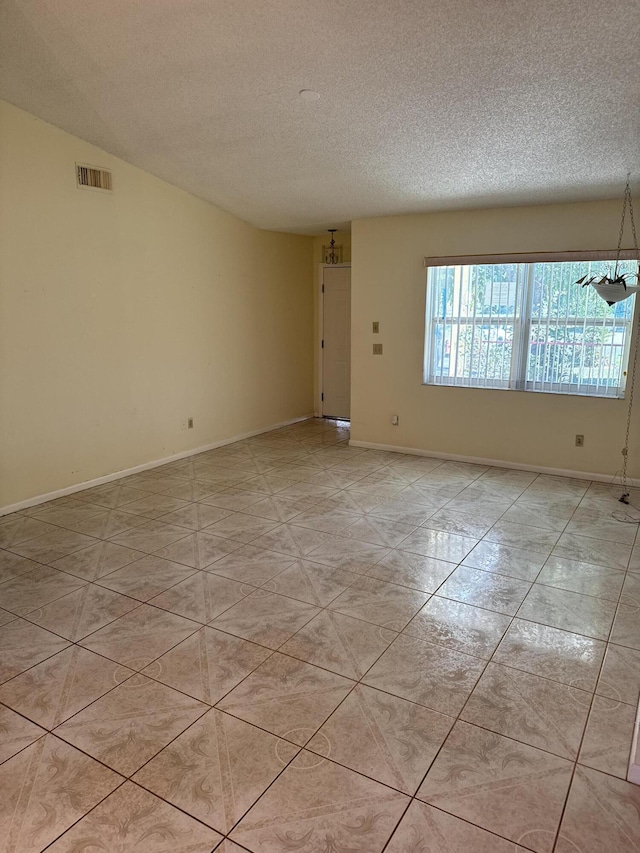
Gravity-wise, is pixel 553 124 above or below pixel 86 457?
above

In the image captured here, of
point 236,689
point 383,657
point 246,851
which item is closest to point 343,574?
point 383,657

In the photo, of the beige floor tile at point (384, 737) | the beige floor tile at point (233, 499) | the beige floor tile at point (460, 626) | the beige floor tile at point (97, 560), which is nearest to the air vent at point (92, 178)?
the beige floor tile at point (233, 499)

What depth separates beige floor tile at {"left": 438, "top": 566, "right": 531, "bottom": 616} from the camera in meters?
2.77

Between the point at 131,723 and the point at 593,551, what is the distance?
9.01 ft

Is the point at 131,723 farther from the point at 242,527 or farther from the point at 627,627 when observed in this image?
the point at 627,627

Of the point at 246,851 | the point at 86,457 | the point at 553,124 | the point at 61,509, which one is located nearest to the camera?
the point at 246,851

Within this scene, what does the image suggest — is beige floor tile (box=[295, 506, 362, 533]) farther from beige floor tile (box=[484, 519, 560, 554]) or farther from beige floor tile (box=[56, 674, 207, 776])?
beige floor tile (box=[56, 674, 207, 776])

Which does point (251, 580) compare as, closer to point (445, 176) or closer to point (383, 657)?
point (383, 657)

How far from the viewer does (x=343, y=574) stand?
10.2ft

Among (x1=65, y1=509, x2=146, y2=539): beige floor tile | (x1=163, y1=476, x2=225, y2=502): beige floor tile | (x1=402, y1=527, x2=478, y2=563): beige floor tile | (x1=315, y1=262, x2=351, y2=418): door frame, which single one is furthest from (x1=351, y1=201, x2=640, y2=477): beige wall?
(x1=65, y1=509, x2=146, y2=539): beige floor tile

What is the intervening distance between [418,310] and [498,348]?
87cm

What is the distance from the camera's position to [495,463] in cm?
531

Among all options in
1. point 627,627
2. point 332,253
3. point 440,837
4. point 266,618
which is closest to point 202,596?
point 266,618

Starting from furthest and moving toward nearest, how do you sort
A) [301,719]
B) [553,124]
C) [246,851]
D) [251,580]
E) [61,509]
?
[61,509] < [553,124] < [251,580] < [301,719] < [246,851]
